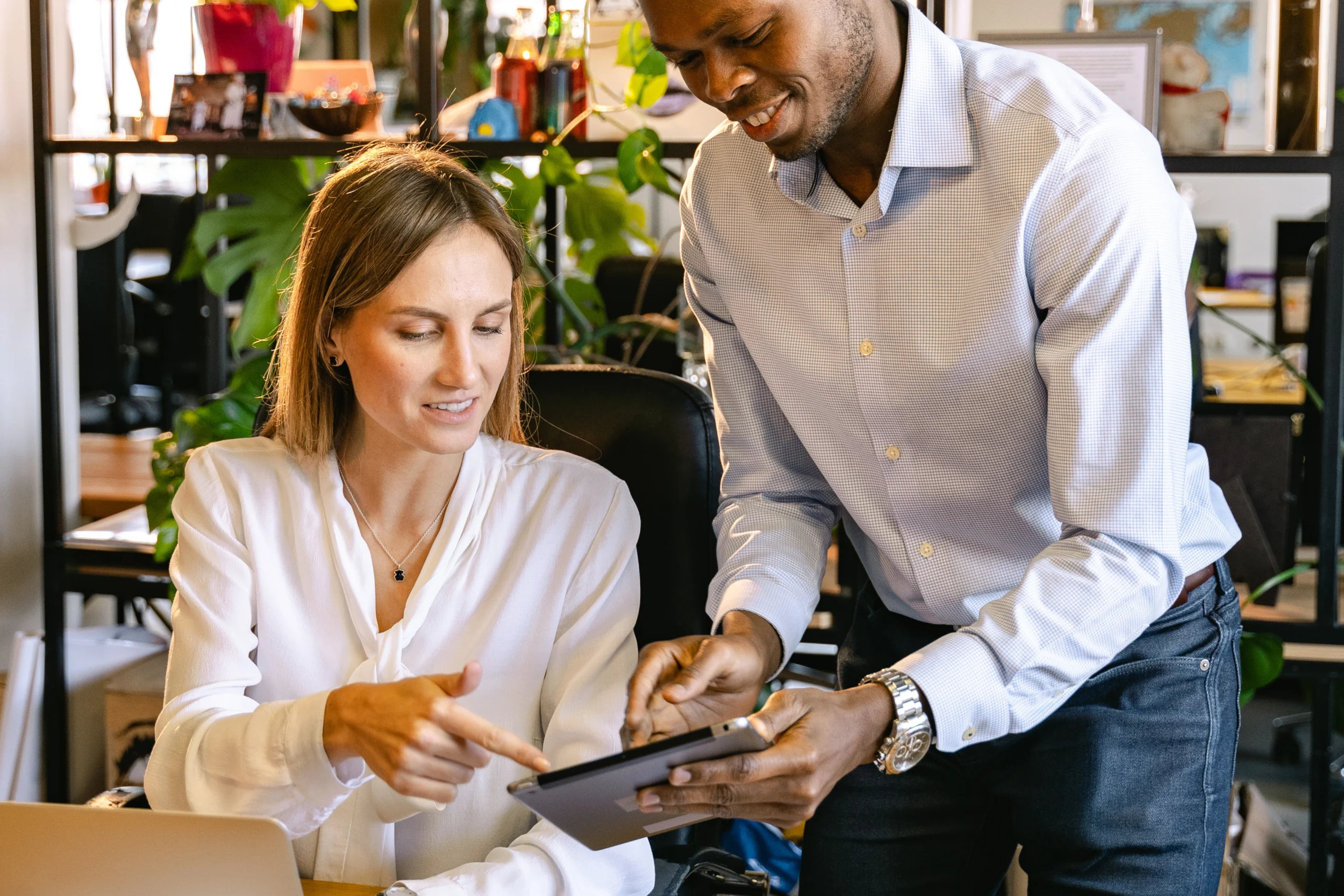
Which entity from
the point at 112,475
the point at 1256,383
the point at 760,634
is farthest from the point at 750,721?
the point at 1256,383

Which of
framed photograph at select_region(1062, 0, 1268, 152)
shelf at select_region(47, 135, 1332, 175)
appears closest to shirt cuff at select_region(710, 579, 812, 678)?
shelf at select_region(47, 135, 1332, 175)

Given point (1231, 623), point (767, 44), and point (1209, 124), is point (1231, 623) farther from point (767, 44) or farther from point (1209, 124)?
point (1209, 124)

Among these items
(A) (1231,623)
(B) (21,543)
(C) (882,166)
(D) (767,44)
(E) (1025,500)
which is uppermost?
(D) (767,44)

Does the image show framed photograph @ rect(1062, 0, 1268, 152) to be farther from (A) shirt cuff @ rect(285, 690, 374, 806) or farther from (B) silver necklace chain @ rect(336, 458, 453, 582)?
(A) shirt cuff @ rect(285, 690, 374, 806)

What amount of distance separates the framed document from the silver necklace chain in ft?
3.86

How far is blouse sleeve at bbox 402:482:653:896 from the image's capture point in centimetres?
129

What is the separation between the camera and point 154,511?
2.48 meters

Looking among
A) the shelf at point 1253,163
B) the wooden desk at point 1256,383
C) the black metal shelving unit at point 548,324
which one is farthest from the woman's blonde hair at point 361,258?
the wooden desk at point 1256,383

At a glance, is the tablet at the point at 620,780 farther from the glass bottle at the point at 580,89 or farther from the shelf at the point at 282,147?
the glass bottle at the point at 580,89

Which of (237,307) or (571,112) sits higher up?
(571,112)

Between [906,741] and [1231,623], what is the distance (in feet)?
1.55

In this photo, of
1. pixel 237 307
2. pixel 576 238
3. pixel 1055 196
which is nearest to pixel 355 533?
pixel 1055 196

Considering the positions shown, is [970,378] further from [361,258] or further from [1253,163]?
[1253,163]

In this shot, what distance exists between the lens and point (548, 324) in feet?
9.40
